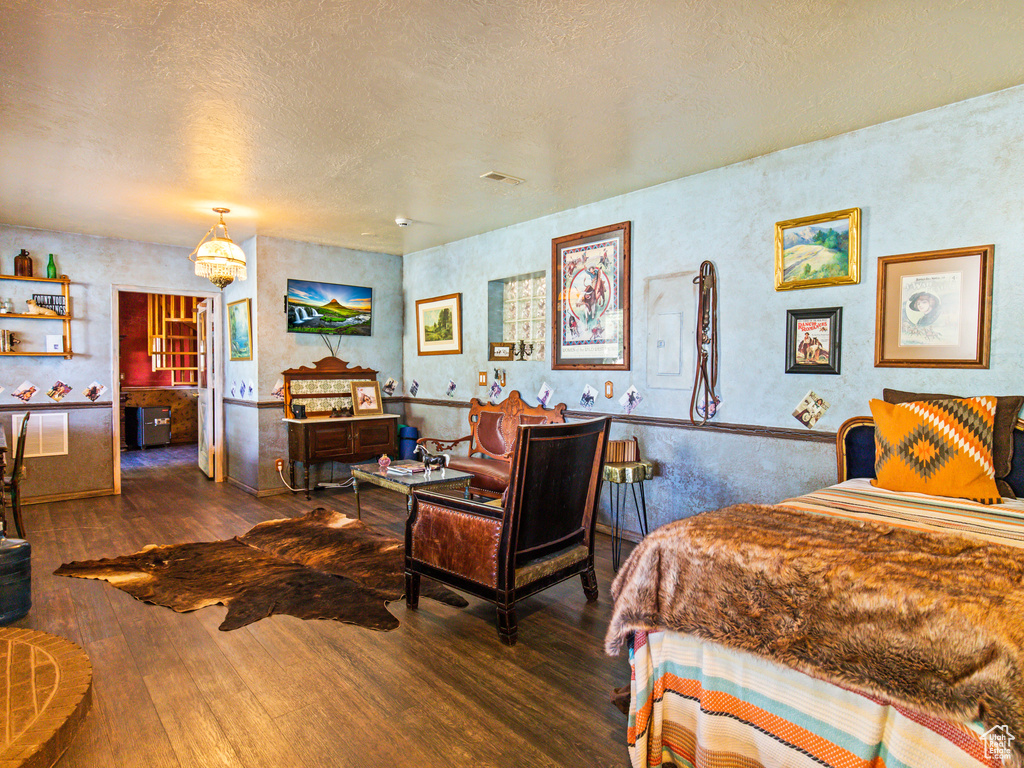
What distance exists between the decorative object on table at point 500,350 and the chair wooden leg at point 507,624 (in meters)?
3.28

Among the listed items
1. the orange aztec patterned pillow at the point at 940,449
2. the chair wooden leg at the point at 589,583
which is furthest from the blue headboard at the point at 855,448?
the chair wooden leg at the point at 589,583

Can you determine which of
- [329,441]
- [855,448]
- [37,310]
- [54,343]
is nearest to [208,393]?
[54,343]

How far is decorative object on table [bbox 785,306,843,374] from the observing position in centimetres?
346

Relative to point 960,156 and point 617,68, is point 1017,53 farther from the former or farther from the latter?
point 617,68

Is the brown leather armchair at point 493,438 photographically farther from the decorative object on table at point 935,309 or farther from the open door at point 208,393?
the open door at point 208,393

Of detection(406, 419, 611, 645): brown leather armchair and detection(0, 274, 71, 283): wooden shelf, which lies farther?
detection(0, 274, 71, 283): wooden shelf

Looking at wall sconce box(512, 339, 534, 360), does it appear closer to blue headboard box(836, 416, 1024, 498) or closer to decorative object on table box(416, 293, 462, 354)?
decorative object on table box(416, 293, 462, 354)

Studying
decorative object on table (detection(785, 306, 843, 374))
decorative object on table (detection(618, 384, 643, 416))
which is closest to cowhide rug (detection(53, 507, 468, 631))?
decorative object on table (detection(618, 384, 643, 416))

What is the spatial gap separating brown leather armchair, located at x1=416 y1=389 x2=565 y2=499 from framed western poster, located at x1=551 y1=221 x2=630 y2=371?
498 mm

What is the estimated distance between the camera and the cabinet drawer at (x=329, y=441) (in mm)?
6136

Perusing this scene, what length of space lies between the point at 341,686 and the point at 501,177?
11.3 feet

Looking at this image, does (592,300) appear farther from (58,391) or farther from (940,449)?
(58,391)

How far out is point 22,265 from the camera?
5.79m

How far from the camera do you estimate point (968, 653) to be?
1315 millimetres
